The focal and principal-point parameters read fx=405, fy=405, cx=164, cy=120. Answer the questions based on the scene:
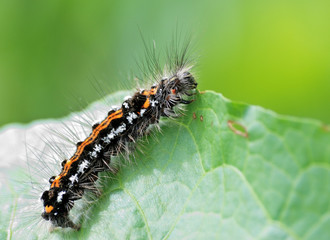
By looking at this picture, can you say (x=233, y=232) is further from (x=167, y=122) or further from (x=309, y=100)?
(x=309, y=100)

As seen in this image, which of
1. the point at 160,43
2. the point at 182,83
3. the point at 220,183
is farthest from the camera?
the point at 160,43

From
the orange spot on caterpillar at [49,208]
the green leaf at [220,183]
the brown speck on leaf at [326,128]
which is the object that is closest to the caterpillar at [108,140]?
the orange spot on caterpillar at [49,208]

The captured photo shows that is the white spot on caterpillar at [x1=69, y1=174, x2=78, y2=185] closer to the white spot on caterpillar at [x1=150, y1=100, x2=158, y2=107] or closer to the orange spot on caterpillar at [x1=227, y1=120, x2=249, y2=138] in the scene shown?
the white spot on caterpillar at [x1=150, y1=100, x2=158, y2=107]

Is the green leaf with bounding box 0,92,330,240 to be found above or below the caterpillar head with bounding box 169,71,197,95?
below

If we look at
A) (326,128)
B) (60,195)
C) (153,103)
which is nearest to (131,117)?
(153,103)

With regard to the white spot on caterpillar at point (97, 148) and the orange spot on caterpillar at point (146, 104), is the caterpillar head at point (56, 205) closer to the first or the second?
the white spot on caterpillar at point (97, 148)

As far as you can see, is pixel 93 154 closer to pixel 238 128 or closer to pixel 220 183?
pixel 220 183

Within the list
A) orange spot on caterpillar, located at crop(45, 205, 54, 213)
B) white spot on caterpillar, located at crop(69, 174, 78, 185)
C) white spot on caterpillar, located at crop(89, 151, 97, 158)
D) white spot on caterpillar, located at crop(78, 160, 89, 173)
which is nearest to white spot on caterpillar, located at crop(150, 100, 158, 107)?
white spot on caterpillar, located at crop(89, 151, 97, 158)
